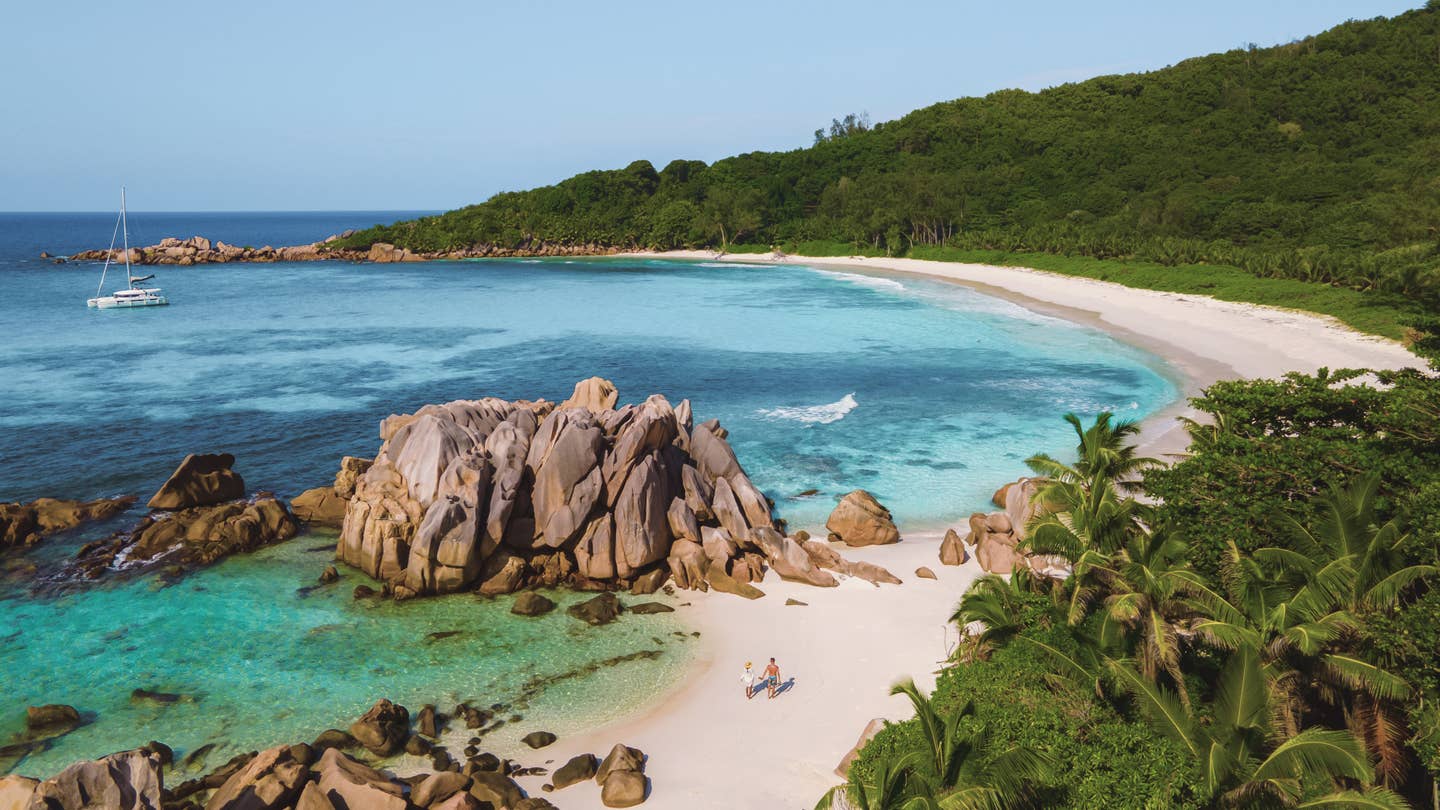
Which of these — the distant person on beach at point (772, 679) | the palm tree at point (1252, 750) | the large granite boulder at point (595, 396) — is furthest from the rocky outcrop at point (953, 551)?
the large granite boulder at point (595, 396)

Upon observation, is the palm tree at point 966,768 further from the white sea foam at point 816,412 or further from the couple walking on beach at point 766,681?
the white sea foam at point 816,412

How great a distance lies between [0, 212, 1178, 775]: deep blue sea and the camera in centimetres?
2192

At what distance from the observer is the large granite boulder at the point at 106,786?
44.2 feet

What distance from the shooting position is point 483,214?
18300 centimetres

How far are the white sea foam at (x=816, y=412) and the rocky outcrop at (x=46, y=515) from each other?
105ft

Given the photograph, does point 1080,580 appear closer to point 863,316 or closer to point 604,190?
point 863,316

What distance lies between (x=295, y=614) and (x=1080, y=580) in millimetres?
22820

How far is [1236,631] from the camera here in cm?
1330

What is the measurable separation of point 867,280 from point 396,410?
276 ft

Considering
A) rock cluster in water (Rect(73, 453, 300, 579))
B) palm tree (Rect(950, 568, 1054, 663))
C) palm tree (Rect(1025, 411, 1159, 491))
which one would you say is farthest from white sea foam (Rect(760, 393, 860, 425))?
palm tree (Rect(950, 568, 1054, 663))

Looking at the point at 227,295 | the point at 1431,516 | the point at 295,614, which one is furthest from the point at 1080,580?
the point at 227,295

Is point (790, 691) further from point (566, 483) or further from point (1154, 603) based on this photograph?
point (566, 483)

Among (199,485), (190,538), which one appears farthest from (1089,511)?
(199,485)

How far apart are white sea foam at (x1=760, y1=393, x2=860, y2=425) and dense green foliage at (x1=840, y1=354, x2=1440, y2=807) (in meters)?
26.7
